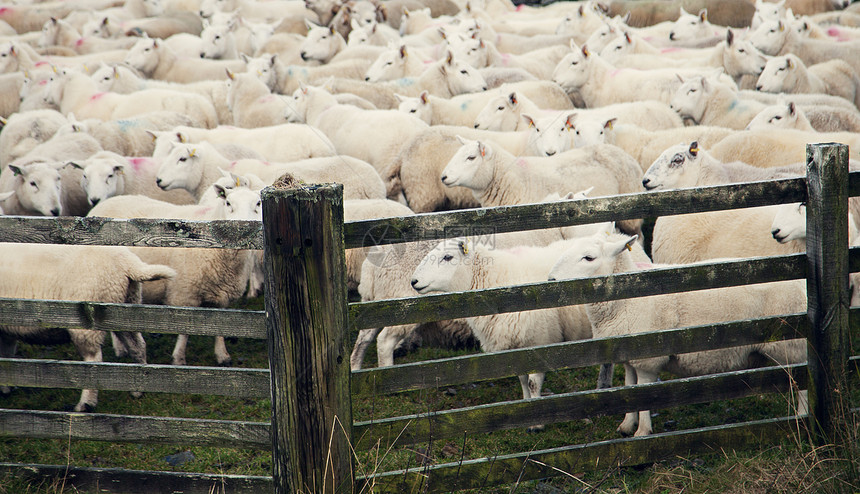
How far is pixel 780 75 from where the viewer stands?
1003cm

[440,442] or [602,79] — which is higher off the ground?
[602,79]

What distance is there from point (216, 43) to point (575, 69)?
7.73 meters

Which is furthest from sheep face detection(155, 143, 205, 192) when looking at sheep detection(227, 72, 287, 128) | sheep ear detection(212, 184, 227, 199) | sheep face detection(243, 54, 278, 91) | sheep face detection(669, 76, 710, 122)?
sheep face detection(669, 76, 710, 122)

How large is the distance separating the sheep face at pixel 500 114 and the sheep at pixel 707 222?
3.00 m

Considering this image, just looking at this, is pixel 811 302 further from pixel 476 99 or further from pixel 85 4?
pixel 85 4

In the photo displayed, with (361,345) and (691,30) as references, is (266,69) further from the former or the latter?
(691,30)

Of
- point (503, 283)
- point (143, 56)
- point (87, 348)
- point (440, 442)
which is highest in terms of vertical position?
point (143, 56)

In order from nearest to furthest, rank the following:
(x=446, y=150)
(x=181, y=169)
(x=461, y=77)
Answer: (x=181, y=169) → (x=446, y=150) → (x=461, y=77)

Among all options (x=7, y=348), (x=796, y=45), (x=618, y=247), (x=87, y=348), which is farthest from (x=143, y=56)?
(x=618, y=247)

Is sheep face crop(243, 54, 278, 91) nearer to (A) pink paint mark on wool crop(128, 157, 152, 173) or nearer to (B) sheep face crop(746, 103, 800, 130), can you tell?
(A) pink paint mark on wool crop(128, 157, 152, 173)

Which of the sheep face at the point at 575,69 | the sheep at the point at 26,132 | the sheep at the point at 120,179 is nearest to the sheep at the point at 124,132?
the sheep at the point at 26,132

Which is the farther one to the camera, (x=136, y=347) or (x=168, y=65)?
(x=168, y=65)

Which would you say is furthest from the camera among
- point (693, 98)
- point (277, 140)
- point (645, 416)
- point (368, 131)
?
point (693, 98)

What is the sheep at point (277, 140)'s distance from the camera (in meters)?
8.34
